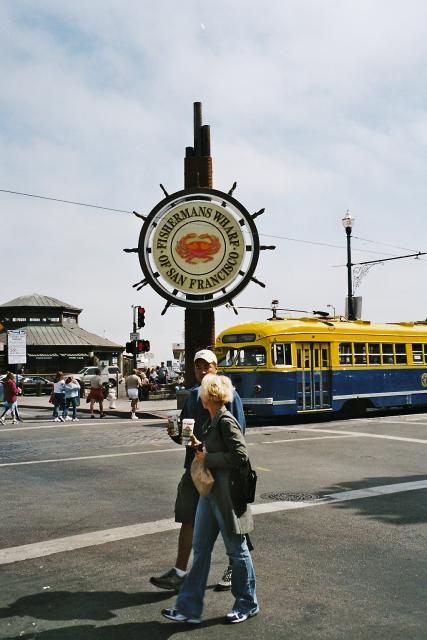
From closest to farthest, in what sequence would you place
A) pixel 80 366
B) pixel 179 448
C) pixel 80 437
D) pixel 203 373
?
pixel 203 373 → pixel 179 448 → pixel 80 437 → pixel 80 366

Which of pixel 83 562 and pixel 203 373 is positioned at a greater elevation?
Result: pixel 203 373

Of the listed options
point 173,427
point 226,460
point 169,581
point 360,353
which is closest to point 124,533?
point 169,581

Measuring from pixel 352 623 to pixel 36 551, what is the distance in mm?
3400

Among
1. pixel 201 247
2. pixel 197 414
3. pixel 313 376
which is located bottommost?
pixel 197 414

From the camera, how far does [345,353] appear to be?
22344mm

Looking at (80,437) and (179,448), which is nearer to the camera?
(179,448)

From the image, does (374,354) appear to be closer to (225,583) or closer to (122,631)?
(225,583)

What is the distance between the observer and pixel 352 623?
4676 mm

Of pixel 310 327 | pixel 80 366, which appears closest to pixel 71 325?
pixel 80 366

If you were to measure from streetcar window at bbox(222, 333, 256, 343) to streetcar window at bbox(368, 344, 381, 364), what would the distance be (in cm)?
468

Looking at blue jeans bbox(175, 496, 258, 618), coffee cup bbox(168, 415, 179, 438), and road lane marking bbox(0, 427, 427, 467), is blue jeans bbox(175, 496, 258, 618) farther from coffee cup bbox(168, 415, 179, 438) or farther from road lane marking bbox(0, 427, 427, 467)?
road lane marking bbox(0, 427, 427, 467)

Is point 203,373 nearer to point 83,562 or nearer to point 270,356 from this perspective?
point 83,562

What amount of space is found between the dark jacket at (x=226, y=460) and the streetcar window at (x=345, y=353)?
17758 millimetres

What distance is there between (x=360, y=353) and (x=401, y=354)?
2.33 metres
